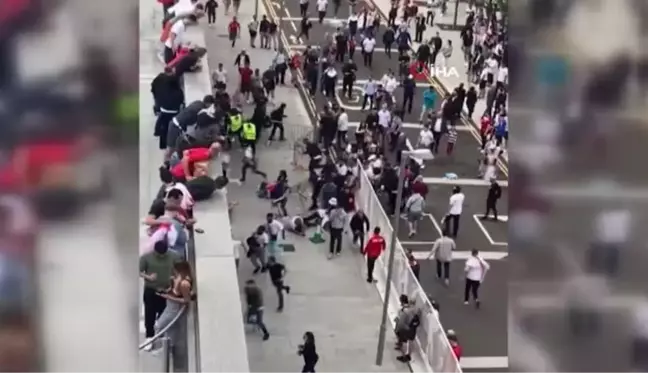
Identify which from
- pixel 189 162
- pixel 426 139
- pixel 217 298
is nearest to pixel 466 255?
pixel 426 139

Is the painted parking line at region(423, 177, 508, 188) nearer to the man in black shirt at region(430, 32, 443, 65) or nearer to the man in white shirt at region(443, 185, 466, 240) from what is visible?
the man in white shirt at region(443, 185, 466, 240)

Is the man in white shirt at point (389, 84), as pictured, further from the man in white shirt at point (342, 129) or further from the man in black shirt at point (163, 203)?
the man in black shirt at point (163, 203)

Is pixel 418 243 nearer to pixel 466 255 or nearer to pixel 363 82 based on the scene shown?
pixel 466 255

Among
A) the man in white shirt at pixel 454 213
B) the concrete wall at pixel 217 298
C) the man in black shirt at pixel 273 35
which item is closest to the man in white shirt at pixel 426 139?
the man in white shirt at pixel 454 213

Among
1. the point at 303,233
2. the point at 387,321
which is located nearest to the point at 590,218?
the point at 387,321

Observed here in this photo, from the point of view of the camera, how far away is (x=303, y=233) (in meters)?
20.6

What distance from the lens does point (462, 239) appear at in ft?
69.0

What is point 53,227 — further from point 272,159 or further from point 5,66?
point 272,159

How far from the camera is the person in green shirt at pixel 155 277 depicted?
8.06 m

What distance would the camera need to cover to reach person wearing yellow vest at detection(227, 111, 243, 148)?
22.7 m

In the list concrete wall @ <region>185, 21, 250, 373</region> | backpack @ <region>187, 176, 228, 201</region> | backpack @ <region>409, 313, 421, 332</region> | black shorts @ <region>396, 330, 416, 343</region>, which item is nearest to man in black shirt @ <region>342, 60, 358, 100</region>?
black shorts @ <region>396, 330, 416, 343</region>

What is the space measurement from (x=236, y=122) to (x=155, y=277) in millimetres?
14983

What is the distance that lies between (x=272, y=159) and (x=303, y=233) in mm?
4525

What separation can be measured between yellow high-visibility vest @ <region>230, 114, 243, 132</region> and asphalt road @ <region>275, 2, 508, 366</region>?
158 inches
